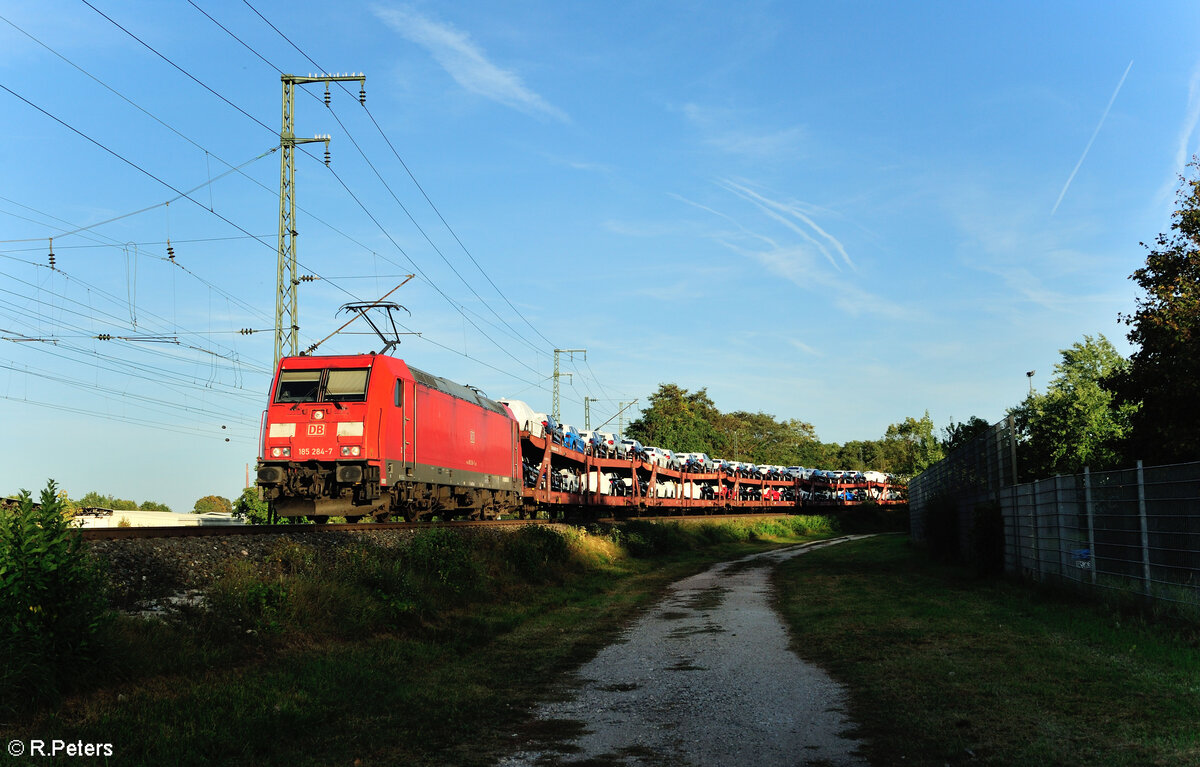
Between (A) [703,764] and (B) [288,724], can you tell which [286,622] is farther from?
(A) [703,764]

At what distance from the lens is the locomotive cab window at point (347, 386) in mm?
19203

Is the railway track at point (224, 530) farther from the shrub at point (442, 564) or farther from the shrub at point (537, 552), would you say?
the shrub at point (442, 564)

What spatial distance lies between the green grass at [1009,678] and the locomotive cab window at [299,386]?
1130cm

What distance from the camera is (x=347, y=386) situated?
1934 cm

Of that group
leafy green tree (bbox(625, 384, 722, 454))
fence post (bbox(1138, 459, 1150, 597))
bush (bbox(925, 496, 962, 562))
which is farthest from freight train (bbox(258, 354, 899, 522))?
leafy green tree (bbox(625, 384, 722, 454))

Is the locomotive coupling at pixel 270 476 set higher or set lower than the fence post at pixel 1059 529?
higher

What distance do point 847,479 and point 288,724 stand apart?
7054 cm

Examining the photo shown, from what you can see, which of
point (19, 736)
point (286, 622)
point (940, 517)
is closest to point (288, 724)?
point (19, 736)

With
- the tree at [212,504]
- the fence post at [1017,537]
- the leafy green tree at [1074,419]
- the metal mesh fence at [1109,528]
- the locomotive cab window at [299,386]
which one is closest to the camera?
the metal mesh fence at [1109,528]

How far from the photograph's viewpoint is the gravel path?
255 inches

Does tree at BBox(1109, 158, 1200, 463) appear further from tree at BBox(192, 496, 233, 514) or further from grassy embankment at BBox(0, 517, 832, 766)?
tree at BBox(192, 496, 233, 514)

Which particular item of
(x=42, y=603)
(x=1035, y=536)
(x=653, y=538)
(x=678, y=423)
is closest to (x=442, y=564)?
(x=42, y=603)

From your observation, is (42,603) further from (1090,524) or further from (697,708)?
(1090,524)

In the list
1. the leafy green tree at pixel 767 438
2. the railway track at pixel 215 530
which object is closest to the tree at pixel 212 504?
the leafy green tree at pixel 767 438
